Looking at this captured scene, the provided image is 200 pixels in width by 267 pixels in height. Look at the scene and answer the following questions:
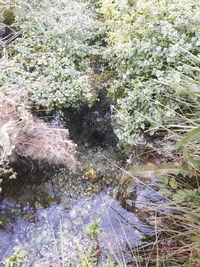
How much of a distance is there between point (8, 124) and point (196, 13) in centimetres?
248

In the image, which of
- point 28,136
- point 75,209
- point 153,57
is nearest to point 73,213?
point 75,209

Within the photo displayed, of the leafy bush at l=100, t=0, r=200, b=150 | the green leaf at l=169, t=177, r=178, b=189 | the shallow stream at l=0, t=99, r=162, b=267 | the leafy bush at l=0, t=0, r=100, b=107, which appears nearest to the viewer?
the green leaf at l=169, t=177, r=178, b=189

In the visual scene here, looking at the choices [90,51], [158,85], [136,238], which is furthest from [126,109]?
[136,238]

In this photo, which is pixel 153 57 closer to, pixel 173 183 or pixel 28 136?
pixel 173 183

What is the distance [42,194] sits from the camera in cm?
261

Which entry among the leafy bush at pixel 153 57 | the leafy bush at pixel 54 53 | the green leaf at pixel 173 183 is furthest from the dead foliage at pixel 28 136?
the green leaf at pixel 173 183

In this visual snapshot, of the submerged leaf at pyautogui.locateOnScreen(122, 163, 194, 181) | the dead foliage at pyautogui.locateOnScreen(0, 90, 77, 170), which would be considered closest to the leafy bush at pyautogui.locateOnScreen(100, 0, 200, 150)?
the submerged leaf at pyautogui.locateOnScreen(122, 163, 194, 181)

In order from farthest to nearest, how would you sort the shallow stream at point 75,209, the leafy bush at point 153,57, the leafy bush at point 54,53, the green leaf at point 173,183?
the leafy bush at point 54,53 → the leafy bush at point 153,57 → the shallow stream at point 75,209 → the green leaf at point 173,183

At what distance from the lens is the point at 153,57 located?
236 centimetres

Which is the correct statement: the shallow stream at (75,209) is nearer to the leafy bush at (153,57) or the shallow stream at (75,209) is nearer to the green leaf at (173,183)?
the green leaf at (173,183)

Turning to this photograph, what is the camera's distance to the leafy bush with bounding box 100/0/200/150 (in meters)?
2.29

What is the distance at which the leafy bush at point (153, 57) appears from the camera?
7.50 feet

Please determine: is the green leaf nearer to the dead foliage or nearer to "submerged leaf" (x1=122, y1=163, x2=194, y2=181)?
"submerged leaf" (x1=122, y1=163, x2=194, y2=181)

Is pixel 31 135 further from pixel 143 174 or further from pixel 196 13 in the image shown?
pixel 196 13
